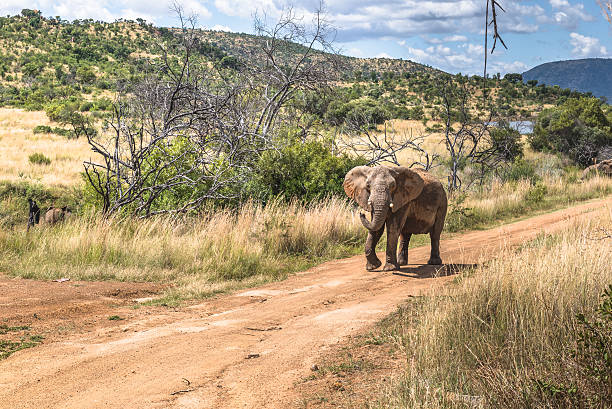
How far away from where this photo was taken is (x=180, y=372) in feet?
17.7

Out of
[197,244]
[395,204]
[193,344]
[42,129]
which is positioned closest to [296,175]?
[197,244]

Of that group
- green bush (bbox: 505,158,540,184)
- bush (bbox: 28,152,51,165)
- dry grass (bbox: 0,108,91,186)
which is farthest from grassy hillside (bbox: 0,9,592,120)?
green bush (bbox: 505,158,540,184)

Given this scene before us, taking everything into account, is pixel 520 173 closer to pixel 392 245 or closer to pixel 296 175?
pixel 296 175

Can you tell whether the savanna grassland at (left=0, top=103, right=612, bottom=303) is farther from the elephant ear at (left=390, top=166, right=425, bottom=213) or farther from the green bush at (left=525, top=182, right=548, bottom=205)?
the elephant ear at (left=390, top=166, right=425, bottom=213)

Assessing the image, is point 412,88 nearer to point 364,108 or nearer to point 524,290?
point 364,108

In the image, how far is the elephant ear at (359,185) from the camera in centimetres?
1016

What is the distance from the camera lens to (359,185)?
33.6ft

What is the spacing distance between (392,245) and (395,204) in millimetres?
745

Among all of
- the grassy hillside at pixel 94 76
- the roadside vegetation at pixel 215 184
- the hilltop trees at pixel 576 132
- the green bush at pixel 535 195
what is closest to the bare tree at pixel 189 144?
the roadside vegetation at pixel 215 184

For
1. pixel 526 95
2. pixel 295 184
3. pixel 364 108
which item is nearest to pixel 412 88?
pixel 526 95

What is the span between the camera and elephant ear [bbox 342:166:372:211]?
10.2 metres

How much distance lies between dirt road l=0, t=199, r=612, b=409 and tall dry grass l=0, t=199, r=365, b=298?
2.19 ft

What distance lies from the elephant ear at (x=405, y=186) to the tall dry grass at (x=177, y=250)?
2.54 metres

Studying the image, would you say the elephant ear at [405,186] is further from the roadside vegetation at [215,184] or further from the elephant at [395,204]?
the roadside vegetation at [215,184]
